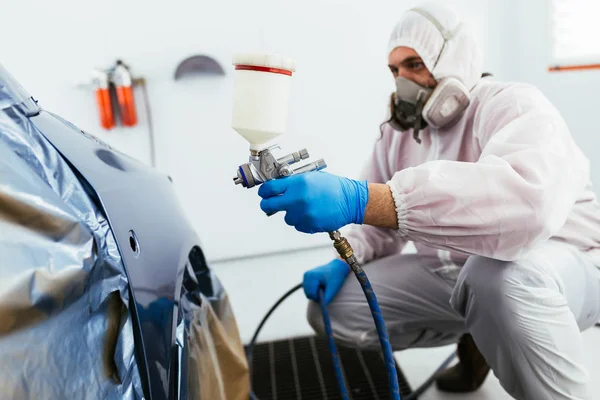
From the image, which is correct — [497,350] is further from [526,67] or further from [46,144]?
[526,67]

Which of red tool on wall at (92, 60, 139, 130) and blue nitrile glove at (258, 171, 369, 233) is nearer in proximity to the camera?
blue nitrile glove at (258, 171, 369, 233)

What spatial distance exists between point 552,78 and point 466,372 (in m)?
1.75

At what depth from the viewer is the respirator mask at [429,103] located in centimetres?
125

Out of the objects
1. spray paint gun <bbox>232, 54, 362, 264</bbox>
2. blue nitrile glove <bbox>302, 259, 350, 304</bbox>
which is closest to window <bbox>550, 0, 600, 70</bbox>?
blue nitrile glove <bbox>302, 259, 350, 304</bbox>

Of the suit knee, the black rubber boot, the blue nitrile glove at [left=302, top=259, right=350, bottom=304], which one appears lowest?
the black rubber boot

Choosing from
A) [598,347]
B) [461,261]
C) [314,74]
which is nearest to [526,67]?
[314,74]

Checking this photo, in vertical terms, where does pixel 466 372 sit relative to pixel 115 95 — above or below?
below

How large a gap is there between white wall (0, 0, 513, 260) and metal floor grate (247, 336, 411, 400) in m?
1.13

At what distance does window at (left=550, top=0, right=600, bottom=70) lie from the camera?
2.38 metres

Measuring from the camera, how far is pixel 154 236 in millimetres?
813

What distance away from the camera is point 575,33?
248 centimetres

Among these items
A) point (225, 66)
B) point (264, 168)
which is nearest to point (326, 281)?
point (264, 168)

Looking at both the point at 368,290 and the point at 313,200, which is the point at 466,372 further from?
the point at 313,200

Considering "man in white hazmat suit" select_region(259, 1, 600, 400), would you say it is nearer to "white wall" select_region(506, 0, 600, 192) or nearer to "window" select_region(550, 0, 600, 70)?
"white wall" select_region(506, 0, 600, 192)
